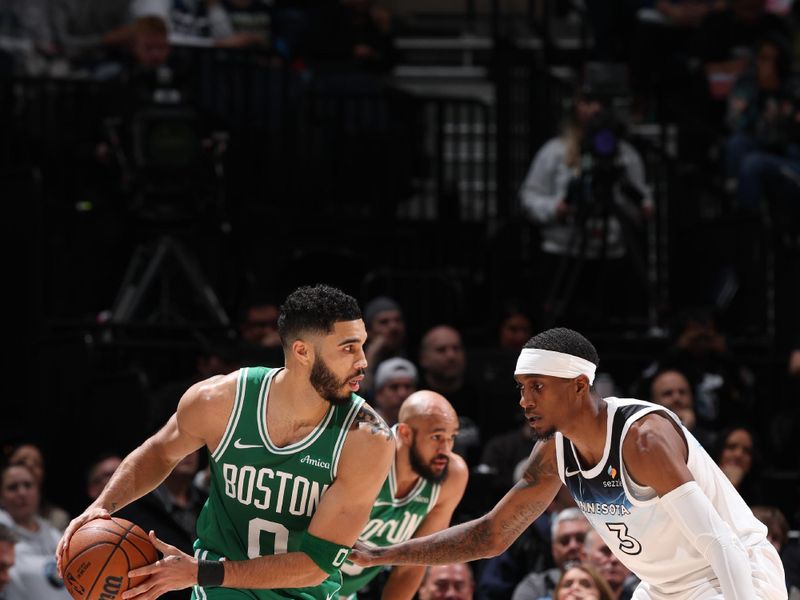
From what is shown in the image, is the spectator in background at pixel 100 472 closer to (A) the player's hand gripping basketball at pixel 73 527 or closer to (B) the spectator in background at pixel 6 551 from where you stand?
(B) the spectator in background at pixel 6 551

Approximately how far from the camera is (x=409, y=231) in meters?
13.1

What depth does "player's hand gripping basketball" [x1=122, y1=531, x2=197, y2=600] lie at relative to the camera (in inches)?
224

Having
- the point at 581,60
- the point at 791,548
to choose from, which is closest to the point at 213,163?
the point at 581,60

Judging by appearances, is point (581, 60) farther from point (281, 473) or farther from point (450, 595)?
point (281, 473)

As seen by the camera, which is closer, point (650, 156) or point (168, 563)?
point (168, 563)

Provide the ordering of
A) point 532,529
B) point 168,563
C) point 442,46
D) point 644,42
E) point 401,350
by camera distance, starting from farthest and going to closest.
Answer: point 442,46 → point 644,42 → point 401,350 → point 532,529 → point 168,563

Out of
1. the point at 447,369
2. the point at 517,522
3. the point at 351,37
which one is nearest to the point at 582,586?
the point at 517,522

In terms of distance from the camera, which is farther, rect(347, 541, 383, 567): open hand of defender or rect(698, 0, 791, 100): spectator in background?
rect(698, 0, 791, 100): spectator in background

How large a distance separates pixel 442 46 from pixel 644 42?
2.13m

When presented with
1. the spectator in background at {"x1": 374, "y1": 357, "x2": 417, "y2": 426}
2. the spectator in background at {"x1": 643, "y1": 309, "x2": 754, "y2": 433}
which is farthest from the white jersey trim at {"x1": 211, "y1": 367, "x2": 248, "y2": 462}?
the spectator in background at {"x1": 643, "y1": 309, "x2": 754, "y2": 433}

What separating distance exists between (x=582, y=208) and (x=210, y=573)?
646 cm

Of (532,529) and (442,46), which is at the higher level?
(442,46)

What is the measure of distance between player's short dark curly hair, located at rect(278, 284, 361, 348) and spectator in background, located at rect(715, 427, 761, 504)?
444cm

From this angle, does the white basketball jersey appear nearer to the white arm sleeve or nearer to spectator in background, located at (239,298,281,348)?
the white arm sleeve
